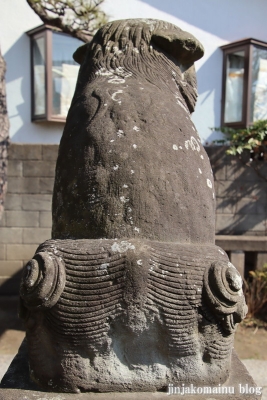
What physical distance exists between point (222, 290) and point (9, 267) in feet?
12.1

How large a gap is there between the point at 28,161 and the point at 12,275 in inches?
52.4

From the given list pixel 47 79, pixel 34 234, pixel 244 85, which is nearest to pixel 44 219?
pixel 34 234

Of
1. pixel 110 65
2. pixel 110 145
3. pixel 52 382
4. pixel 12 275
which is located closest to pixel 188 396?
pixel 52 382

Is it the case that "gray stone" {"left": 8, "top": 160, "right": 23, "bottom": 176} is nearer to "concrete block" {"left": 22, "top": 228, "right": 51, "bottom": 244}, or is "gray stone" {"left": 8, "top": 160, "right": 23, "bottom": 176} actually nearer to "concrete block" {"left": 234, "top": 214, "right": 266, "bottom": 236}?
"concrete block" {"left": 22, "top": 228, "right": 51, "bottom": 244}

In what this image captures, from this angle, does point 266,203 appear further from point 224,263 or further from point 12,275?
point 224,263

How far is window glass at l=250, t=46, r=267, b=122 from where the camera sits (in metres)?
7.11

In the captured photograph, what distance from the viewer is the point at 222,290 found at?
1275 mm

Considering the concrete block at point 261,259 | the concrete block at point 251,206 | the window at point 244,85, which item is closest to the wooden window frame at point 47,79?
the window at point 244,85

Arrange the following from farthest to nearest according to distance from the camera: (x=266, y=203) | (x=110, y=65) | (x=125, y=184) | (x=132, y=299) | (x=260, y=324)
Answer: (x=266, y=203) < (x=260, y=324) < (x=110, y=65) < (x=125, y=184) < (x=132, y=299)

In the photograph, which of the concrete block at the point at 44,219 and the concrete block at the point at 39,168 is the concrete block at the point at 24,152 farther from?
the concrete block at the point at 44,219

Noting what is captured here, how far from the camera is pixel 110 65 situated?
181 centimetres

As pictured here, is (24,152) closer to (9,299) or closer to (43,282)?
(9,299)

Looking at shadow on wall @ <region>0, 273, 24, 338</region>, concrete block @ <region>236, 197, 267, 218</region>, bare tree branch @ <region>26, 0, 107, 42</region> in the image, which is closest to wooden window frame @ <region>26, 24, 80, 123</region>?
bare tree branch @ <region>26, 0, 107, 42</region>

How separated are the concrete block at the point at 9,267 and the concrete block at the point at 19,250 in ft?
0.17
